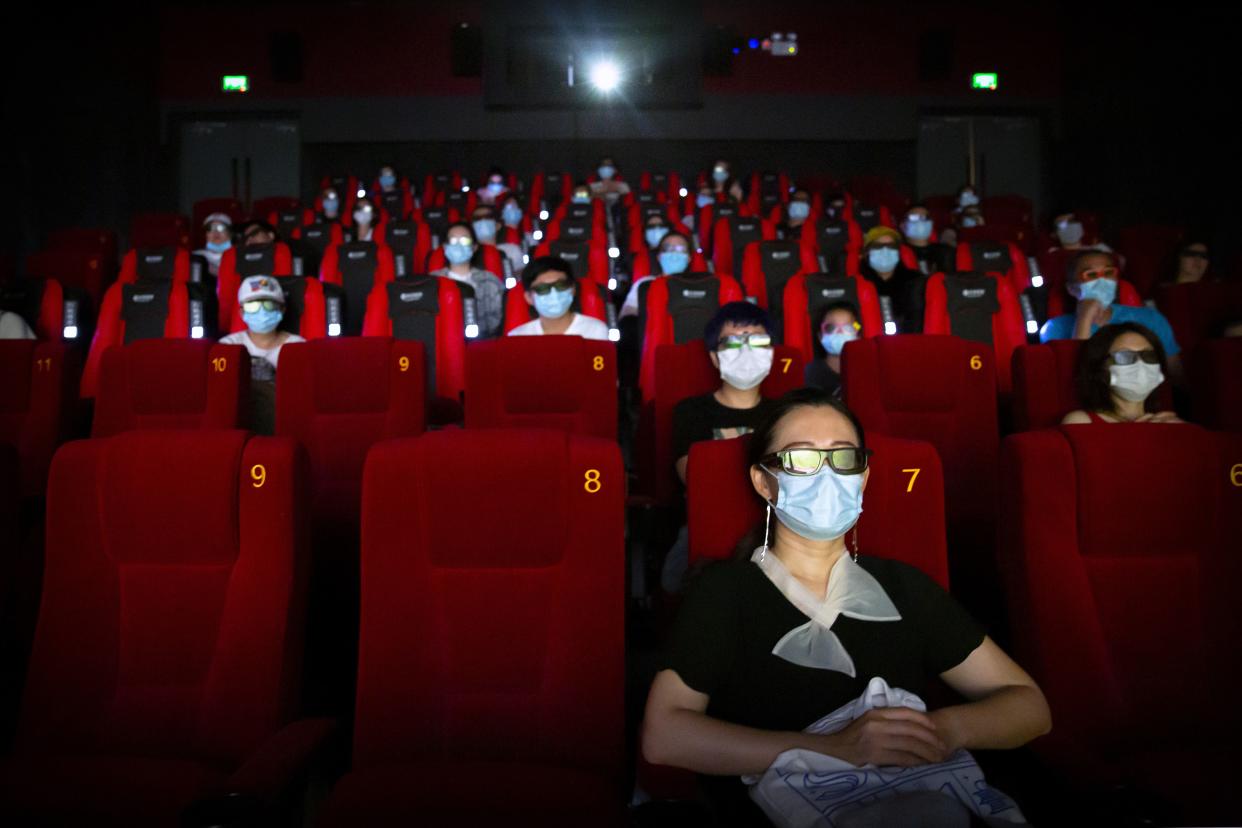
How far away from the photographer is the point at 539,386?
10.1 feet

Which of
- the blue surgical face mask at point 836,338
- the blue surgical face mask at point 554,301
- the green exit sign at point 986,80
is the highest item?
the green exit sign at point 986,80

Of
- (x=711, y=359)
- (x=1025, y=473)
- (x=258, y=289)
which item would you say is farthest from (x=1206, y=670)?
(x=258, y=289)

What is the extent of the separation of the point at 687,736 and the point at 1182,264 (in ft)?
15.6

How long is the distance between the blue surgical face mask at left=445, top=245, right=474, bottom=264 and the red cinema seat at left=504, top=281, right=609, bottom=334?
3.37 feet

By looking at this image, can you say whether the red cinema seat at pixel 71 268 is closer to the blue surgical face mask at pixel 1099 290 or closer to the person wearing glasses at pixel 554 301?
the person wearing glasses at pixel 554 301

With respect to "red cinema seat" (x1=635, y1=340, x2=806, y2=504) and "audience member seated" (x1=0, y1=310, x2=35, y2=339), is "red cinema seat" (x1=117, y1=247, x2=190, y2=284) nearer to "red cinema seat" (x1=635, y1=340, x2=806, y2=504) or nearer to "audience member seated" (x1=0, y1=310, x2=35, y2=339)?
"audience member seated" (x1=0, y1=310, x2=35, y2=339)

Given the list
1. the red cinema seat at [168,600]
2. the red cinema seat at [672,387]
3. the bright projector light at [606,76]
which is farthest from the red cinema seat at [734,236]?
the red cinema seat at [168,600]

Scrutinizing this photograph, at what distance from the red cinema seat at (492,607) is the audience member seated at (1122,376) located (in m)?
1.70

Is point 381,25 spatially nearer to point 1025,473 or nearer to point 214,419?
point 214,419

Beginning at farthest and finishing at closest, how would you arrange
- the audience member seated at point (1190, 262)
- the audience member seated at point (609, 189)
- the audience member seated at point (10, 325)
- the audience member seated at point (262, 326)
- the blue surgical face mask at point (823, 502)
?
the audience member seated at point (609, 189)
the audience member seated at point (1190, 262)
the audience member seated at point (10, 325)
the audience member seated at point (262, 326)
the blue surgical face mask at point (823, 502)

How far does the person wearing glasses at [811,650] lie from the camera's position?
1.47m

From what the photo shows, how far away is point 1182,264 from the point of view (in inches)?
201

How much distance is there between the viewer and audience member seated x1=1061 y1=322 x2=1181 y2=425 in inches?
108

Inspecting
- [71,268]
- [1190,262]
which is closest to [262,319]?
[71,268]
